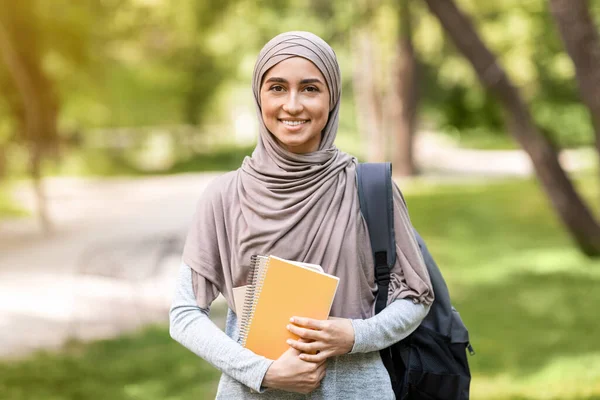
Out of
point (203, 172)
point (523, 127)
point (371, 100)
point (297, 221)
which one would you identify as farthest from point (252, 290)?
point (371, 100)

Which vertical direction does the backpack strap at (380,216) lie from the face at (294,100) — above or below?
below

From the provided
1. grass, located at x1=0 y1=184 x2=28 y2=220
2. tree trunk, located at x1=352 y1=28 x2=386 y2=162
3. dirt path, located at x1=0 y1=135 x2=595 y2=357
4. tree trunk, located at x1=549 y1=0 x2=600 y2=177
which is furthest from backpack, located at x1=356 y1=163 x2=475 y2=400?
tree trunk, located at x1=352 y1=28 x2=386 y2=162

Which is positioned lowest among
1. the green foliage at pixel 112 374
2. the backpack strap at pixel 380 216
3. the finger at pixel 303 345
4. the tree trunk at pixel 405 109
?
→ the finger at pixel 303 345

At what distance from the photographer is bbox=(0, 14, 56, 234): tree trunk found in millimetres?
12422

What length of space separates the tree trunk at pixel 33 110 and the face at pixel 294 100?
11.3 m

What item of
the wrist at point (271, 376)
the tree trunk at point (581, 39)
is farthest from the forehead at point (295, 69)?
the tree trunk at point (581, 39)

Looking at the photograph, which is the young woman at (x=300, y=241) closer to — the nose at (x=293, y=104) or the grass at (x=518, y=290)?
the nose at (x=293, y=104)

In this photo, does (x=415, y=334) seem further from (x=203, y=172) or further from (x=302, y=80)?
(x=203, y=172)

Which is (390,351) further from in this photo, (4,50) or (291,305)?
(4,50)

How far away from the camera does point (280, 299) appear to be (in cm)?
181

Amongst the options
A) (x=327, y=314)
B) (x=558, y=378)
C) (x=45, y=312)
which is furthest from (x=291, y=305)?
(x=45, y=312)

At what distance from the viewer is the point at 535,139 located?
9086mm

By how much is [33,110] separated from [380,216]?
12532 mm

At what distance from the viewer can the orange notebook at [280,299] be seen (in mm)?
1773
